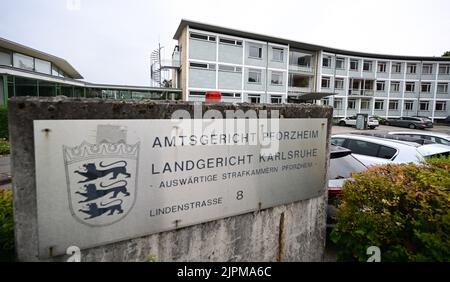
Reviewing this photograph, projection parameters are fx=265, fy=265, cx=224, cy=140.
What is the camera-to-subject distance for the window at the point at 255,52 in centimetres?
2855

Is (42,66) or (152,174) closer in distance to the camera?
(152,174)

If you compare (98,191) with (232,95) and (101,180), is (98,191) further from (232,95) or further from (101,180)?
(232,95)

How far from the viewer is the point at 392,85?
134 ft

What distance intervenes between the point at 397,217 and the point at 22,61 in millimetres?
30385

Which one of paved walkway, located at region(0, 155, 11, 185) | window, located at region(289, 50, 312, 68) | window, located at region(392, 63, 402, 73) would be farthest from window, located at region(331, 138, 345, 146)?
window, located at region(392, 63, 402, 73)

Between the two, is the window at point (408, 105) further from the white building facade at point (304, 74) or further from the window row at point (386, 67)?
the window row at point (386, 67)

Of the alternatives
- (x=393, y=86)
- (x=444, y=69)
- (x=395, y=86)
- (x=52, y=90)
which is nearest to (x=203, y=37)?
(x=52, y=90)

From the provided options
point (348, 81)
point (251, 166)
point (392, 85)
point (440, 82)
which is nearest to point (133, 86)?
point (251, 166)

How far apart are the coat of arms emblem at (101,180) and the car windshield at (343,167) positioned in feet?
10.7

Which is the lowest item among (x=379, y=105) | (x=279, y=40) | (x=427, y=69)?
(x=379, y=105)

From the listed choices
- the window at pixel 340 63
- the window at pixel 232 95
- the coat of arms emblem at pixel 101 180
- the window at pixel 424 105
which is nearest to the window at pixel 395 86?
the window at pixel 424 105

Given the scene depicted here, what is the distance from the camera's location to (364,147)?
21.3 feet

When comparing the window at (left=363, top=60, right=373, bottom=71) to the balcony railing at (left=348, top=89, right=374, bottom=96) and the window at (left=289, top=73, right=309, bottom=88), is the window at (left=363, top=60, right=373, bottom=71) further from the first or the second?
the window at (left=289, top=73, right=309, bottom=88)
